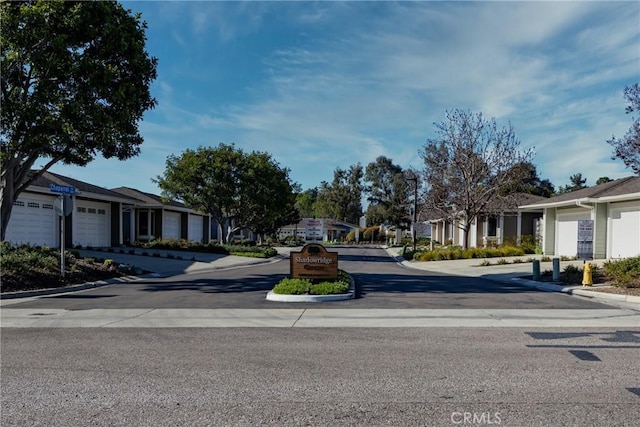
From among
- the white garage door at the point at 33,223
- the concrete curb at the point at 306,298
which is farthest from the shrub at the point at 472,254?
the white garage door at the point at 33,223

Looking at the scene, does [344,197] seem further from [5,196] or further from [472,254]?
[5,196]

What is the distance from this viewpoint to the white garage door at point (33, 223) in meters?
23.6

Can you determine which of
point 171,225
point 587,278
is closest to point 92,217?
point 171,225

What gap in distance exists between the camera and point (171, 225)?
41.7 m

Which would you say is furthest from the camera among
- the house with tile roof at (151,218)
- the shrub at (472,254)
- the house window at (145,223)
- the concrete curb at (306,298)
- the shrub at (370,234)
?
the shrub at (370,234)

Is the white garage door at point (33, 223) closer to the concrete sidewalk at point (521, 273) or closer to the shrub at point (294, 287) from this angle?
the shrub at point (294, 287)

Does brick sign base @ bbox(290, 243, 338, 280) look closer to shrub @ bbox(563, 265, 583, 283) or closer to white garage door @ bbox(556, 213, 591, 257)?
shrub @ bbox(563, 265, 583, 283)

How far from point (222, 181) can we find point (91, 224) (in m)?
8.57

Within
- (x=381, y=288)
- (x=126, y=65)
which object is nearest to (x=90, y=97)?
(x=126, y=65)

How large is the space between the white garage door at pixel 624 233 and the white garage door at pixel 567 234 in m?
2.46

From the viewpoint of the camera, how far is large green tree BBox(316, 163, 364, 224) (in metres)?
97.2

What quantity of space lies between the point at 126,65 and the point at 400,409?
14584mm

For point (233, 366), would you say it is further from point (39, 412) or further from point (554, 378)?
point (554, 378)

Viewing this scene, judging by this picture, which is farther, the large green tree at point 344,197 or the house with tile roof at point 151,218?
the large green tree at point 344,197
